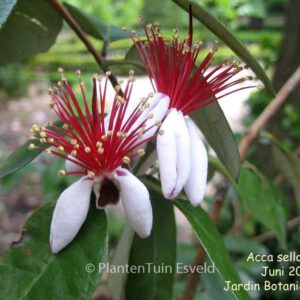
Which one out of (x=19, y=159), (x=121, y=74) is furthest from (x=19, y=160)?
(x=121, y=74)

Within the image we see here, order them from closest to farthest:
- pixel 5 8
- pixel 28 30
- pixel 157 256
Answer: pixel 5 8 < pixel 157 256 < pixel 28 30

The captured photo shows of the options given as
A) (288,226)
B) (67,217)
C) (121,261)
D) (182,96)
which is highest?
(182,96)

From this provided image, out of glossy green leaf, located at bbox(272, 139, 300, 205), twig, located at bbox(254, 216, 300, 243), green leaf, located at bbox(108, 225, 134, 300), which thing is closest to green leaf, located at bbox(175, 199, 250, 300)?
green leaf, located at bbox(108, 225, 134, 300)

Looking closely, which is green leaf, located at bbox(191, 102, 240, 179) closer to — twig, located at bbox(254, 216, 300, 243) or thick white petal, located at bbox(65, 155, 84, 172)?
thick white petal, located at bbox(65, 155, 84, 172)

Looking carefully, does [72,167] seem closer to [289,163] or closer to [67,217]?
[67,217]

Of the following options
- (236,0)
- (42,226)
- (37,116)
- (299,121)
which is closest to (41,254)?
(42,226)

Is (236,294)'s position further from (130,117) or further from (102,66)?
(102,66)

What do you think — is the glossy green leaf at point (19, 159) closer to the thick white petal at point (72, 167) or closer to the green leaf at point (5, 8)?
the thick white petal at point (72, 167)
